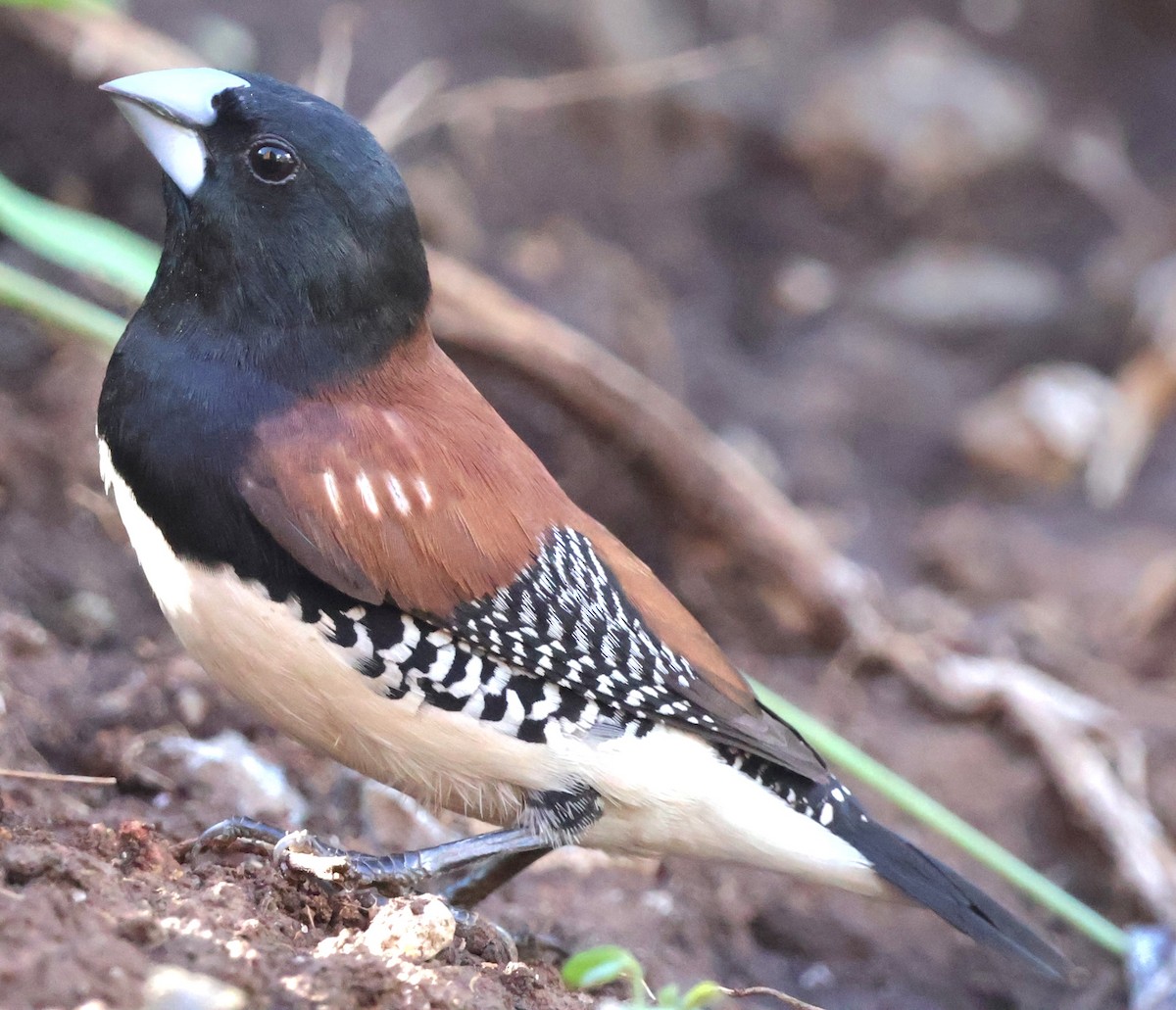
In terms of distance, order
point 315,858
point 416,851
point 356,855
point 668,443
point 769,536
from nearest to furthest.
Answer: point 315,858, point 356,855, point 416,851, point 668,443, point 769,536

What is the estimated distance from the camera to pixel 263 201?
8.68 ft

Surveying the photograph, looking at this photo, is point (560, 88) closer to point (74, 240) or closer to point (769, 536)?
point (769, 536)

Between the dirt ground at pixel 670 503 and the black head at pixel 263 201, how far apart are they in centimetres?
99

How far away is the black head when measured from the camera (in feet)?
8.65

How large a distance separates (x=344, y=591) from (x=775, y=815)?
114 centimetres

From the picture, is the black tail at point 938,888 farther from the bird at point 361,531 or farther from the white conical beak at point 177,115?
the white conical beak at point 177,115

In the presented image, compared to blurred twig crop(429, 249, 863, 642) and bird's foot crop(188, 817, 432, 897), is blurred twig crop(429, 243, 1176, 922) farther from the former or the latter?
bird's foot crop(188, 817, 432, 897)

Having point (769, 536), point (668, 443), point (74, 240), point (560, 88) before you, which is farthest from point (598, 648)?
point (560, 88)

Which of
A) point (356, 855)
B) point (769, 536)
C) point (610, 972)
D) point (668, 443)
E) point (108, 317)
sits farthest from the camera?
point (769, 536)

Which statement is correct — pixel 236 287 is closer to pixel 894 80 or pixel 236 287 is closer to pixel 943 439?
pixel 943 439

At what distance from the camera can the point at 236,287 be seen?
265 centimetres

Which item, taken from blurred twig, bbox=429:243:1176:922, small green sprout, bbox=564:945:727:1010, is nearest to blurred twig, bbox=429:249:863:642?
blurred twig, bbox=429:243:1176:922

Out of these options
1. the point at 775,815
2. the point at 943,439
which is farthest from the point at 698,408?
the point at 775,815

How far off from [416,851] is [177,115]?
1.48 metres
